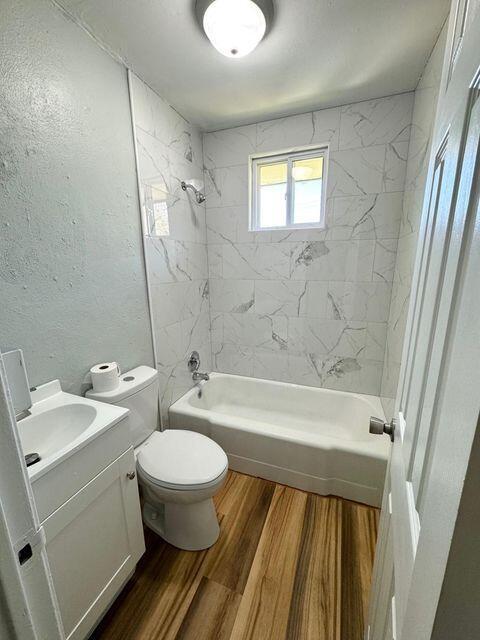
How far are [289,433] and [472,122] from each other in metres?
1.68

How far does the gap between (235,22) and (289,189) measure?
1113mm

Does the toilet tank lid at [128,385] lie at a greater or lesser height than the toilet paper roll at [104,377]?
lesser

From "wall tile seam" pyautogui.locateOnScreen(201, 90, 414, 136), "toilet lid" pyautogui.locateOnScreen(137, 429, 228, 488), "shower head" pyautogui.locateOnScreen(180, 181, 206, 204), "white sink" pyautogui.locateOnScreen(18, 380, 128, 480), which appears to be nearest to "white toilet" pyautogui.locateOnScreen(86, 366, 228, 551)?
"toilet lid" pyautogui.locateOnScreen(137, 429, 228, 488)

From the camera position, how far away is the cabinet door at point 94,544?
856mm

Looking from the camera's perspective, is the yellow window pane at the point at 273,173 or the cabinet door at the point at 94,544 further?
the yellow window pane at the point at 273,173

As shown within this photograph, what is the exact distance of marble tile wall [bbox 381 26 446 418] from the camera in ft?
4.18

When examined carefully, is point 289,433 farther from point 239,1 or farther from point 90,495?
point 239,1

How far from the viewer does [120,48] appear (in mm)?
1292

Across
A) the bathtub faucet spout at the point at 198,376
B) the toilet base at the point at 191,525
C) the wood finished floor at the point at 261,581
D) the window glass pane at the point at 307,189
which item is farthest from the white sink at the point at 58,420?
the window glass pane at the point at 307,189

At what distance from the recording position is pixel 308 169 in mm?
2053

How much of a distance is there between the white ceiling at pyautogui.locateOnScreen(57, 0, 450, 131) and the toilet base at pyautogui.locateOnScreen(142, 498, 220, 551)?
7.36 ft

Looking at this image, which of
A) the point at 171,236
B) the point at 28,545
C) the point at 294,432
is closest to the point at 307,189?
the point at 171,236

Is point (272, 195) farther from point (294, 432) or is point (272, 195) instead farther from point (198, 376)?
point (294, 432)

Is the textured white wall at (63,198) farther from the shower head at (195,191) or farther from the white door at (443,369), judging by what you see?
the white door at (443,369)
